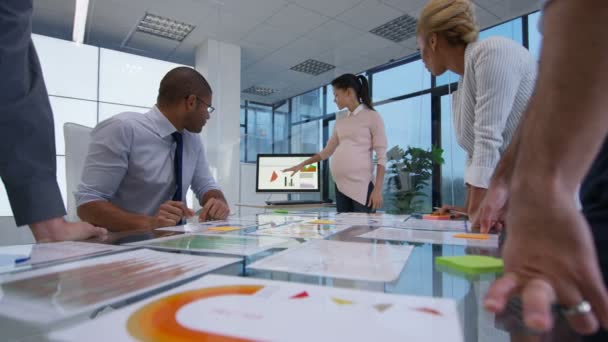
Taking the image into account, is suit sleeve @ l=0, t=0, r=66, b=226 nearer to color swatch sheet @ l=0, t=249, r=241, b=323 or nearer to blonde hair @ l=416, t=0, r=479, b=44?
color swatch sheet @ l=0, t=249, r=241, b=323

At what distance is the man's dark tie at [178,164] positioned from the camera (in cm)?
153

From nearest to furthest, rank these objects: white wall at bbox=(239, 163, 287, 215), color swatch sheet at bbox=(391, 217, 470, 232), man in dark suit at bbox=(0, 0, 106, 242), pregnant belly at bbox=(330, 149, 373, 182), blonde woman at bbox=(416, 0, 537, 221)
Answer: man in dark suit at bbox=(0, 0, 106, 242) → color swatch sheet at bbox=(391, 217, 470, 232) → blonde woman at bbox=(416, 0, 537, 221) → pregnant belly at bbox=(330, 149, 373, 182) → white wall at bbox=(239, 163, 287, 215)

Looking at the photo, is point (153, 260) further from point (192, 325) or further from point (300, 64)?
point (300, 64)

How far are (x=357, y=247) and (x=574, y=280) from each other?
413mm

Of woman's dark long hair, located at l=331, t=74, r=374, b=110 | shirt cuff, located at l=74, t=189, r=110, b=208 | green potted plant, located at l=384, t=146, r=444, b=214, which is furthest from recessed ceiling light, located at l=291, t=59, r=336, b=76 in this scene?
shirt cuff, located at l=74, t=189, r=110, b=208

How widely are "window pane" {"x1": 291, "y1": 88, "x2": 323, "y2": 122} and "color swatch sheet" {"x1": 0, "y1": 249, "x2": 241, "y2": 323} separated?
5896 millimetres

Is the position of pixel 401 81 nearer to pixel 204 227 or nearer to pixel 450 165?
pixel 450 165

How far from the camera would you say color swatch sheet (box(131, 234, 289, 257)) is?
25.2 inches

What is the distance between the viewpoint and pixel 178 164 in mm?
1527

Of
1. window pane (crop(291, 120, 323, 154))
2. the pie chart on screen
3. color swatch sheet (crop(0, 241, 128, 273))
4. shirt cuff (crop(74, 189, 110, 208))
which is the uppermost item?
window pane (crop(291, 120, 323, 154))

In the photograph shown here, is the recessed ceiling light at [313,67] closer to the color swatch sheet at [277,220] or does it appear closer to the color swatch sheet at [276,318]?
the color swatch sheet at [277,220]

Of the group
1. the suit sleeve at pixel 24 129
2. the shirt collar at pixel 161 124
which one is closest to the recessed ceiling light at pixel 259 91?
the shirt collar at pixel 161 124

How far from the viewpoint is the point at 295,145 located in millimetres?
6848

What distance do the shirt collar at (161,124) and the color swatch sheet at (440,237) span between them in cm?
108
